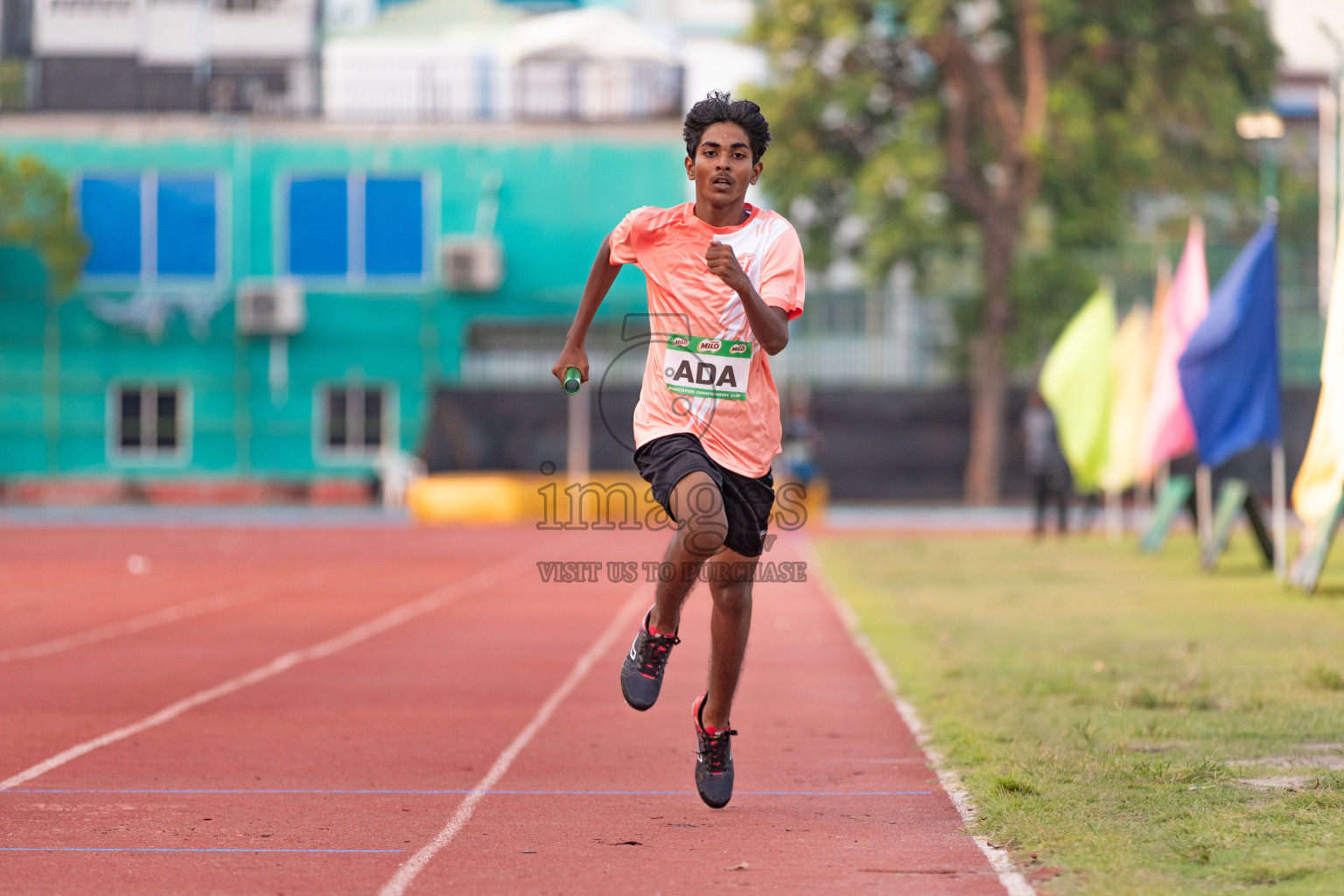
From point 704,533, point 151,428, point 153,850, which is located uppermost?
point 704,533

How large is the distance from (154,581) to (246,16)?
27.8 m

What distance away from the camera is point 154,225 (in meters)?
41.4

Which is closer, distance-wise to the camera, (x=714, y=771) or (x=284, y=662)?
(x=714, y=771)

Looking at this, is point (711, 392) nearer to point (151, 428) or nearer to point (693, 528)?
point (693, 528)

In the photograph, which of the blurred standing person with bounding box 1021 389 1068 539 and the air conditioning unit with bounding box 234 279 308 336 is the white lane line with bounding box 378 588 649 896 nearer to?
the blurred standing person with bounding box 1021 389 1068 539

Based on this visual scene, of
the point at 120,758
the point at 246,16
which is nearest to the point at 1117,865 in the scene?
the point at 120,758

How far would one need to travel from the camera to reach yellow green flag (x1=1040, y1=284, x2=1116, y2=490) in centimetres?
2358

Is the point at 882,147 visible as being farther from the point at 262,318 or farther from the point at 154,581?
the point at 154,581

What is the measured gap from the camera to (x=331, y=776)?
709 cm

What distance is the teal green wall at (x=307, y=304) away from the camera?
41.1 m

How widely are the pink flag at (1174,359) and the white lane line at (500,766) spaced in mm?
7767

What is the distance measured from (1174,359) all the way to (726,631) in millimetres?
14143

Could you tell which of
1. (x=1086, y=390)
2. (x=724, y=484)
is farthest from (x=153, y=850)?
(x=1086, y=390)

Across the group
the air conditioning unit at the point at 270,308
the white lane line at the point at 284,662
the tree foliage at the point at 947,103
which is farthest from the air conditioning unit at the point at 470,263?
the white lane line at the point at 284,662
